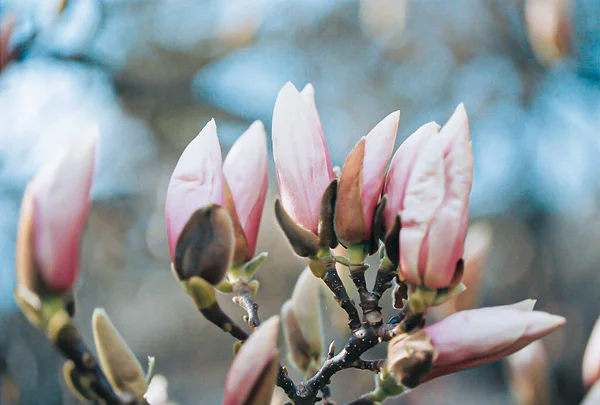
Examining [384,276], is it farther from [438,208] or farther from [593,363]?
[593,363]

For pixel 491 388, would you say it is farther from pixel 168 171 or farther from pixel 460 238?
pixel 460 238

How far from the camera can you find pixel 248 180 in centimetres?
56

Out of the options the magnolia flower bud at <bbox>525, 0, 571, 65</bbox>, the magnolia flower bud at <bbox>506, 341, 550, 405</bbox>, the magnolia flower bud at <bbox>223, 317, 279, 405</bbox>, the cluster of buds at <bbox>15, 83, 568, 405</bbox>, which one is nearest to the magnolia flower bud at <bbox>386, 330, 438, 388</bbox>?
the cluster of buds at <bbox>15, 83, 568, 405</bbox>

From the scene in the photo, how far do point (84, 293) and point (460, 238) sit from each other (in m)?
2.89

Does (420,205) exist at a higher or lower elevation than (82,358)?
higher

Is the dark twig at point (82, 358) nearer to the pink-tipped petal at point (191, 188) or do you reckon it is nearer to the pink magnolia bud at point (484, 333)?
the pink-tipped petal at point (191, 188)

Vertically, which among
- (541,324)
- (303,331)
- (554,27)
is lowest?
(303,331)

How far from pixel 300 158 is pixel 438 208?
5.6 inches

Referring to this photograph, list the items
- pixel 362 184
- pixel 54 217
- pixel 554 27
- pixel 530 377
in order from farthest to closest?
pixel 554 27
pixel 530 377
pixel 362 184
pixel 54 217

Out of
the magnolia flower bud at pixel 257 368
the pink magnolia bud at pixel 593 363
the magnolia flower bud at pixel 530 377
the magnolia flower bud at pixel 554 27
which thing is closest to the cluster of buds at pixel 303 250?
the magnolia flower bud at pixel 257 368

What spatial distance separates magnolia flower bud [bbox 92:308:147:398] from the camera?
473mm

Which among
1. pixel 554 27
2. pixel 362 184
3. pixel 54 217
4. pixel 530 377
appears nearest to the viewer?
pixel 54 217

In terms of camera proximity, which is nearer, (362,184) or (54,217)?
(54,217)

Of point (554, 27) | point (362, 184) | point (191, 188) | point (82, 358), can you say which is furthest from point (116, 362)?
point (554, 27)
